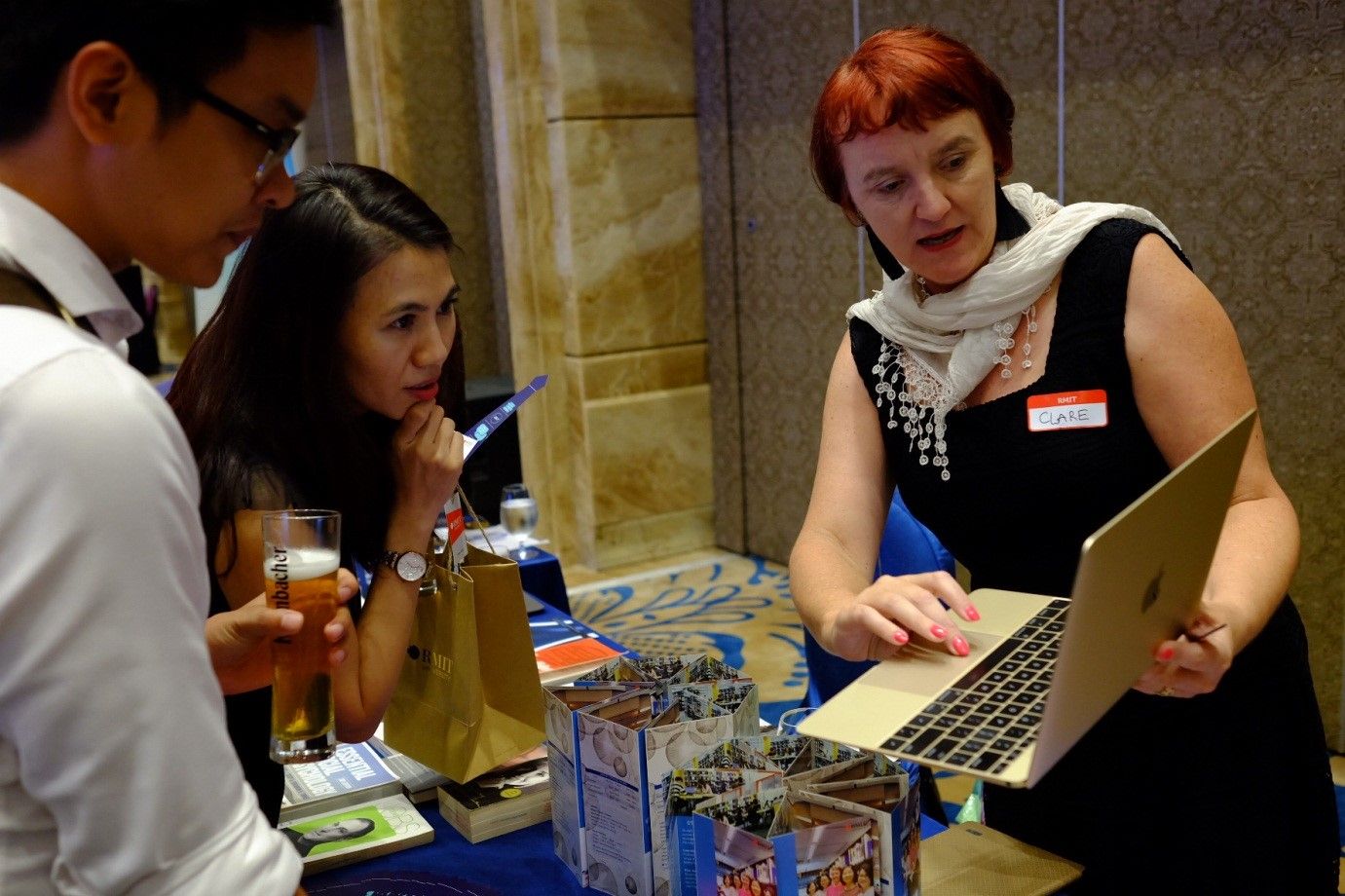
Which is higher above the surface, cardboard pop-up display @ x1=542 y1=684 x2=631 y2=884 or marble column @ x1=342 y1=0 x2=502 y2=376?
marble column @ x1=342 y1=0 x2=502 y2=376

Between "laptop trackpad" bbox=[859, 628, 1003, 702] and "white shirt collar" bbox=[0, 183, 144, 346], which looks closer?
"white shirt collar" bbox=[0, 183, 144, 346]

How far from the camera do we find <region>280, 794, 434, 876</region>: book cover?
1.33 meters

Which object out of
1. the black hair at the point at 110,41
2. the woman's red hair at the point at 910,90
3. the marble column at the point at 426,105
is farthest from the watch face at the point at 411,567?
the marble column at the point at 426,105

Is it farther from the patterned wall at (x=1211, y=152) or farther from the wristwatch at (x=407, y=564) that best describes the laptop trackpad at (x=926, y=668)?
the patterned wall at (x=1211, y=152)

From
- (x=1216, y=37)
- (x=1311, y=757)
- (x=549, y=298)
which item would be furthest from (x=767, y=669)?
(x=1311, y=757)

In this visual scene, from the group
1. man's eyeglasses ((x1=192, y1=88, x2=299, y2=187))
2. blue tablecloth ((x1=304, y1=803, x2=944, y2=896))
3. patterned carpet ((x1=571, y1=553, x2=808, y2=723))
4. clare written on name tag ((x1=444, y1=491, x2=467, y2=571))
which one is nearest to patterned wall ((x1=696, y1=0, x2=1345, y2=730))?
patterned carpet ((x1=571, y1=553, x2=808, y2=723))

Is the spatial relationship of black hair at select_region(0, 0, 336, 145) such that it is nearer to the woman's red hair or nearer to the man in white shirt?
the man in white shirt

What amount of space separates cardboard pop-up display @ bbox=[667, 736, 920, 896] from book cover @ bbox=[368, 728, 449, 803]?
1.52ft

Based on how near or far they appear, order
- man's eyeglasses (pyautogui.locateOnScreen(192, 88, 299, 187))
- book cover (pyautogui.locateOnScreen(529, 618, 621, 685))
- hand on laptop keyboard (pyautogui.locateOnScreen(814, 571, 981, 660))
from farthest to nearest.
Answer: book cover (pyautogui.locateOnScreen(529, 618, 621, 685)) < hand on laptop keyboard (pyautogui.locateOnScreen(814, 571, 981, 660)) < man's eyeglasses (pyautogui.locateOnScreen(192, 88, 299, 187))

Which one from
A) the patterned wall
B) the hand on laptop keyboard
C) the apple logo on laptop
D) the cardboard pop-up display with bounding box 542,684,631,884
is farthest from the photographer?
the patterned wall

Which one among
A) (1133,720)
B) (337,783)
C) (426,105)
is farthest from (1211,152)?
(426,105)

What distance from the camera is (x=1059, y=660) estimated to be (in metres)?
0.75

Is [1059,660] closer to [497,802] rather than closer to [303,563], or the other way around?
[303,563]

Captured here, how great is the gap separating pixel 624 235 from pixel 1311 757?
3798mm
